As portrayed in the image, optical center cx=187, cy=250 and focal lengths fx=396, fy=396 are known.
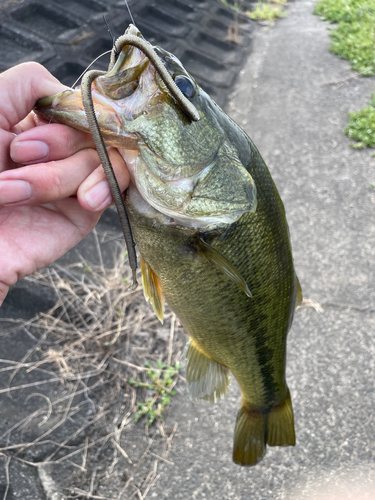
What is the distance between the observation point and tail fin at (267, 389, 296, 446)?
188 centimetres

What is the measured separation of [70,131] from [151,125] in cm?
27

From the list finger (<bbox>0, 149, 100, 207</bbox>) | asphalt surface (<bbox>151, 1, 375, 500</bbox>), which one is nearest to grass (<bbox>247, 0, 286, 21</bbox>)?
asphalt surface (<bbox>151, 1, 375, 500</bbox>)

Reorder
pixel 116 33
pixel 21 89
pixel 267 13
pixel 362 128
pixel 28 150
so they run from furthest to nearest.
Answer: pixel 267 13 → pixel 362 128 → pixel 116 33 → pixel 21 89 → pixel 28 150

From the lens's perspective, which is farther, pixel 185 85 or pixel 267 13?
pixel 267 13

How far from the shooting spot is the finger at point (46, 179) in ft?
3.63

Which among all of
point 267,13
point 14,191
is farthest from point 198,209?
point 267,13

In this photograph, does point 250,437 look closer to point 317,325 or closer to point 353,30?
point 317,325

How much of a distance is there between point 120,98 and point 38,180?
1.08ft

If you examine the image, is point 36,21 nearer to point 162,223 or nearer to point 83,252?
point 83,252

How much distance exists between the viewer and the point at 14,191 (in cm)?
110

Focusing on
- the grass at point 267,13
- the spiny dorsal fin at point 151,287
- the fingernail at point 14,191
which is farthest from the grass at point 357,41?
the fingernail at point 14,191

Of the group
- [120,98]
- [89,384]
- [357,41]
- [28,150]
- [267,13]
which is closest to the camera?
[120,98]

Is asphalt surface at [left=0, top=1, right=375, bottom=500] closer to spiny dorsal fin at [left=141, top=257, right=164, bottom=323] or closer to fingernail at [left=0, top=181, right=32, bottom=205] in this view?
spiny dorsal fin at [left=141, top=257, right=164, bottom=323]

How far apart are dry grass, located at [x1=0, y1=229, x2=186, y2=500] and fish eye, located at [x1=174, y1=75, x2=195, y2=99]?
189 cm
